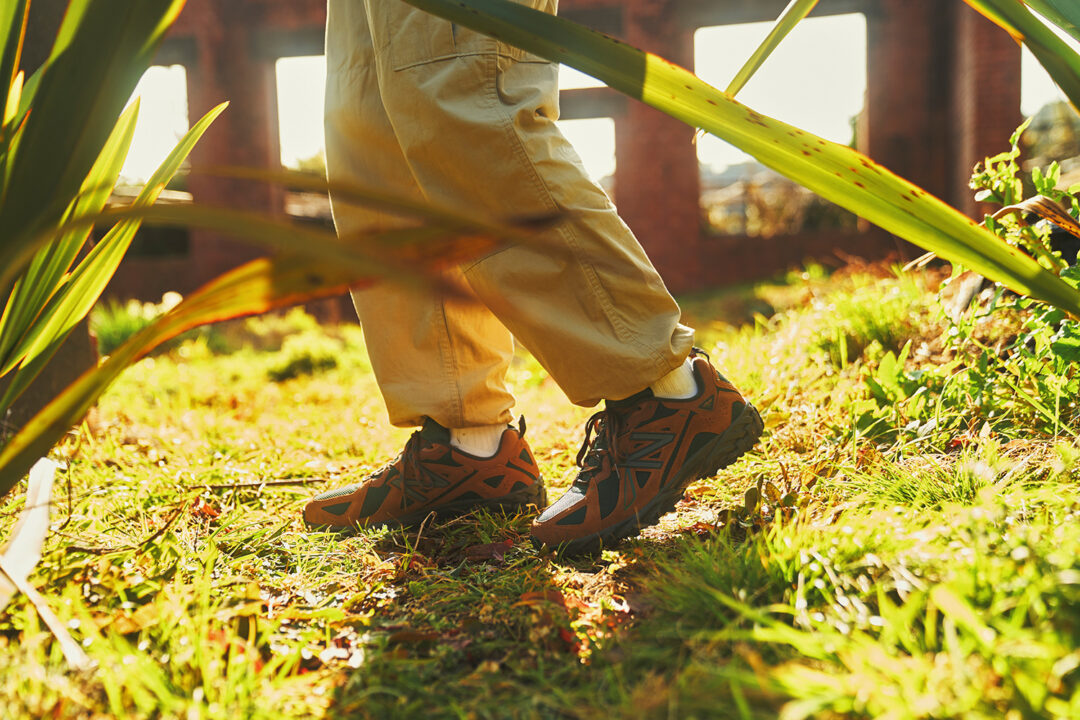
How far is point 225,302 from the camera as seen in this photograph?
0.48 metres

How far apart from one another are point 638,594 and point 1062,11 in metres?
0.89

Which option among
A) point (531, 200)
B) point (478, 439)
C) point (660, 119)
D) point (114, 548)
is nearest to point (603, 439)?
point (478, 439)

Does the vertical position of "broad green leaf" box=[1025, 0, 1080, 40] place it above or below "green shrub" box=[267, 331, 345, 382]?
above

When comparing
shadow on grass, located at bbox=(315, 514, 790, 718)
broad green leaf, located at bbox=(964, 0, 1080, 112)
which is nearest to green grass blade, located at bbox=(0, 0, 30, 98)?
shadow on grass, located at bbox=(315, 514, 790, 718)

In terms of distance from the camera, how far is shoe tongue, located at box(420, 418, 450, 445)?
132cm

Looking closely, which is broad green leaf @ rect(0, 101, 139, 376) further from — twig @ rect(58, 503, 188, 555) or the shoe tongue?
the shoe tongue

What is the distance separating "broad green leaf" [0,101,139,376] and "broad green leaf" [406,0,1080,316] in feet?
1.64

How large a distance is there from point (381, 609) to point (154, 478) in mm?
796

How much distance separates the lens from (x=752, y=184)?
924 centimetres

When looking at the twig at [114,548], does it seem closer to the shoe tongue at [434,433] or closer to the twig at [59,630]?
the twig at [59,630]

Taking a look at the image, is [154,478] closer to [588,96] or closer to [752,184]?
[752,184]

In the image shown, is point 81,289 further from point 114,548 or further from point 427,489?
point 427,489

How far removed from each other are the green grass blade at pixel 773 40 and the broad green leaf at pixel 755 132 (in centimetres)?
22

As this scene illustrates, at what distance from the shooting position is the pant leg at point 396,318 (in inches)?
49.8
